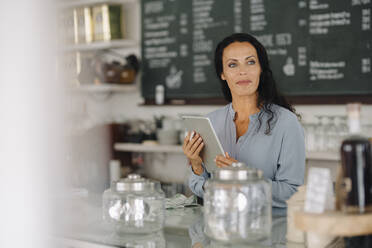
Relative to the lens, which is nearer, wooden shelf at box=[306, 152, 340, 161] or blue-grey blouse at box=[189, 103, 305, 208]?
blue-grey blouse at box=[189, 103, 305, 208]

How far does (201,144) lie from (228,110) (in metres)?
0.45

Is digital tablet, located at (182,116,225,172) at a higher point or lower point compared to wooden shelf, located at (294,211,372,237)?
higher

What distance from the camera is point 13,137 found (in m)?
1.00

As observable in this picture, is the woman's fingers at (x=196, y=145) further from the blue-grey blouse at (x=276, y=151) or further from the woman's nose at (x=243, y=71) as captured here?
the woman's nose at (x=243, y=71)

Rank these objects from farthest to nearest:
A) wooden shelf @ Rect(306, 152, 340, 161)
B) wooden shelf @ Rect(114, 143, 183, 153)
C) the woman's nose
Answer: wooden shelf @ Rect(114, 143, 183, 153)
wooden shelf @ Rect(306, 152, 340, 161)
the woman's nose

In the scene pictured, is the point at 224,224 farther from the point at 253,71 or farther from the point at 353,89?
the point at 353,89

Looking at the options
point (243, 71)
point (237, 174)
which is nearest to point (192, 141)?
point (243, 71)

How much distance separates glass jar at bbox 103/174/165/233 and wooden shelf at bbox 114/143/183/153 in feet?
7.28

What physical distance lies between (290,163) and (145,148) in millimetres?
2029

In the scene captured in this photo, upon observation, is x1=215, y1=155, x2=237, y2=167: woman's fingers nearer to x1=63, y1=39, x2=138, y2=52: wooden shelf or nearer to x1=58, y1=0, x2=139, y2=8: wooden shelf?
x1=63, y1=39, x2=138, y2=52: wooden shelf

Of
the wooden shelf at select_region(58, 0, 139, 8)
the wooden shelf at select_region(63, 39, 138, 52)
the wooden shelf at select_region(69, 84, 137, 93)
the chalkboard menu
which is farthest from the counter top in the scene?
the wooden shelf at select_region(58, 0, 139, 8)

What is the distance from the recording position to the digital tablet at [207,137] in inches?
65.4

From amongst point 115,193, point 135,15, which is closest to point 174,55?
point 135,15

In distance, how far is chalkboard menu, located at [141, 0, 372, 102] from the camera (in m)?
3.02
